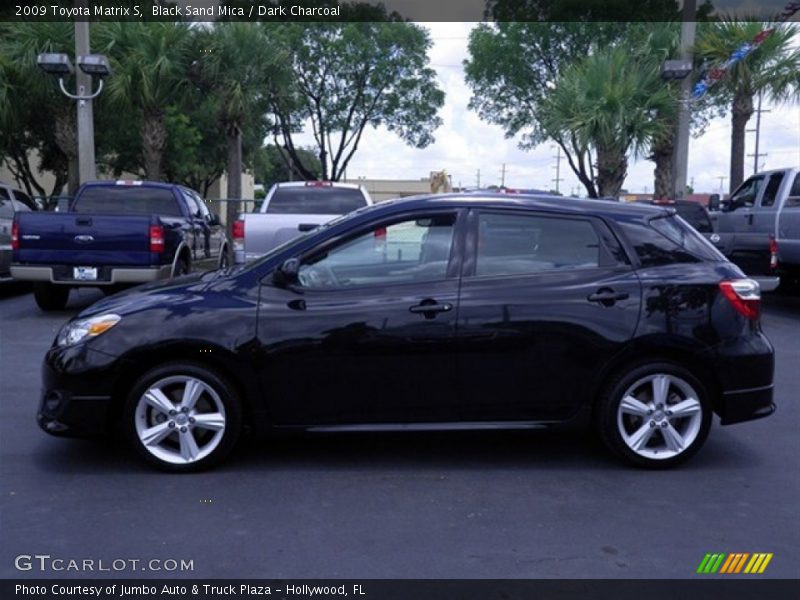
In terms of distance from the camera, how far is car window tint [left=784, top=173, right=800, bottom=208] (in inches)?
512

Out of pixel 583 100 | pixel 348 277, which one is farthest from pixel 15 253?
pixel 583 100

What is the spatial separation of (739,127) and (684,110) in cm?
209

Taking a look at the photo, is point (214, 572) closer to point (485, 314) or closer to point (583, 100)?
point (485, 314)

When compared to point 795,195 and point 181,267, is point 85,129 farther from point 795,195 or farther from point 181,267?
point 795,195

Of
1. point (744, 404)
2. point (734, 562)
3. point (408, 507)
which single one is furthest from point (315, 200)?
point (734, 562)

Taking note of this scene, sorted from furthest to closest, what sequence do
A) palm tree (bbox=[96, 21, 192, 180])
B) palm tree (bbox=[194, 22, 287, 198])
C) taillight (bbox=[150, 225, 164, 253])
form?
1. palm tree (bbox=[194, 22, 287, 198])
2. palm tree (bbox=[96, 21, 192, 180])
3. taillight (bbox=[150, 225, 164, 253])

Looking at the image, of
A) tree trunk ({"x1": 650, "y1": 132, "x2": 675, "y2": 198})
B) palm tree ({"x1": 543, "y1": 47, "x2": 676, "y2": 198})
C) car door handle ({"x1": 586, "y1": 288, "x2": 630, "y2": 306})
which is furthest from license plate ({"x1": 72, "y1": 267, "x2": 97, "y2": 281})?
tree trunk ({"x1": 650, "y1": 132, "x2": 675, "y2": 198})

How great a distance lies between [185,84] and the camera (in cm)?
2033

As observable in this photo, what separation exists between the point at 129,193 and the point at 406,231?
8785 millimetres

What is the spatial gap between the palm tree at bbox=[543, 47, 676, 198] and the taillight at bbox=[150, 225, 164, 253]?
38.4 feet

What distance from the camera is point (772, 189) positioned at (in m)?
13.6

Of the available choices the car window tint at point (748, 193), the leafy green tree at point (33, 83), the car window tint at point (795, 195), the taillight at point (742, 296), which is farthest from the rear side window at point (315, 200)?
the leafy green tree at point (33, 83)

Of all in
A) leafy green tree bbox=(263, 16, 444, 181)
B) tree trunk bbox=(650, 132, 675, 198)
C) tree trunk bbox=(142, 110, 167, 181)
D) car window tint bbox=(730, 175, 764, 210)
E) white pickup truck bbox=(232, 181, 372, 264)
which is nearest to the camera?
white pickup truck bbox=(232, 181, 372, 264)

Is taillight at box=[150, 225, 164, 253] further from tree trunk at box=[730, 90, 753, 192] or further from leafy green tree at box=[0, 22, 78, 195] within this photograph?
tree trunk at box=[730, 90, 753, 192]
